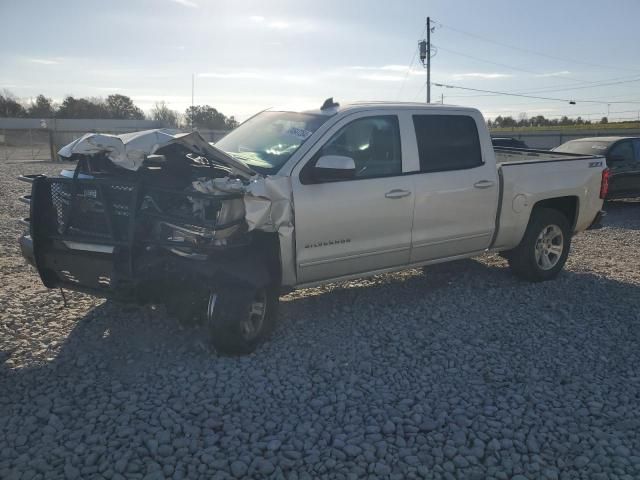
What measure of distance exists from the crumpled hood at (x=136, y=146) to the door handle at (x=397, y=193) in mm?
1578

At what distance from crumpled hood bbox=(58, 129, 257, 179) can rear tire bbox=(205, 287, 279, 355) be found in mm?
1032

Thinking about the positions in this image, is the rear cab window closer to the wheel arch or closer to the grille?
the wheel arch

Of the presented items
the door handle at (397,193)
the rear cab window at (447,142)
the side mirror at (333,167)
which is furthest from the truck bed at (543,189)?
the side mirror at (333,167)

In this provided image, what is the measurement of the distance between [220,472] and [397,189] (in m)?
3.08

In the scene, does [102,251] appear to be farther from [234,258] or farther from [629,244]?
[629,244]

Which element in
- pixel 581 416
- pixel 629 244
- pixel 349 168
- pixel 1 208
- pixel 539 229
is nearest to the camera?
pixel 581 416

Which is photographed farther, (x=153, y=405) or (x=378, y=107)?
(x=378, y=107)

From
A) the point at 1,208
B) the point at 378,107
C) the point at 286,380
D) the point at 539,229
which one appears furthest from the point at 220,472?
the point at 1,208

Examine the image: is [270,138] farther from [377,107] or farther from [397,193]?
[397,193]

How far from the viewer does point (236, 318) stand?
A: 14.3 feet

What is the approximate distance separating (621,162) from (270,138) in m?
9.94

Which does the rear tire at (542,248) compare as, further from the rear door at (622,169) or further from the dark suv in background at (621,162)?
the rear door at (622,169)

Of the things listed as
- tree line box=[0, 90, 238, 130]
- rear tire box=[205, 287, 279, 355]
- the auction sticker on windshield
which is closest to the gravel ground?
rear tire box=[205, 287, 279, 355]

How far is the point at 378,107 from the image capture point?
214 inches
